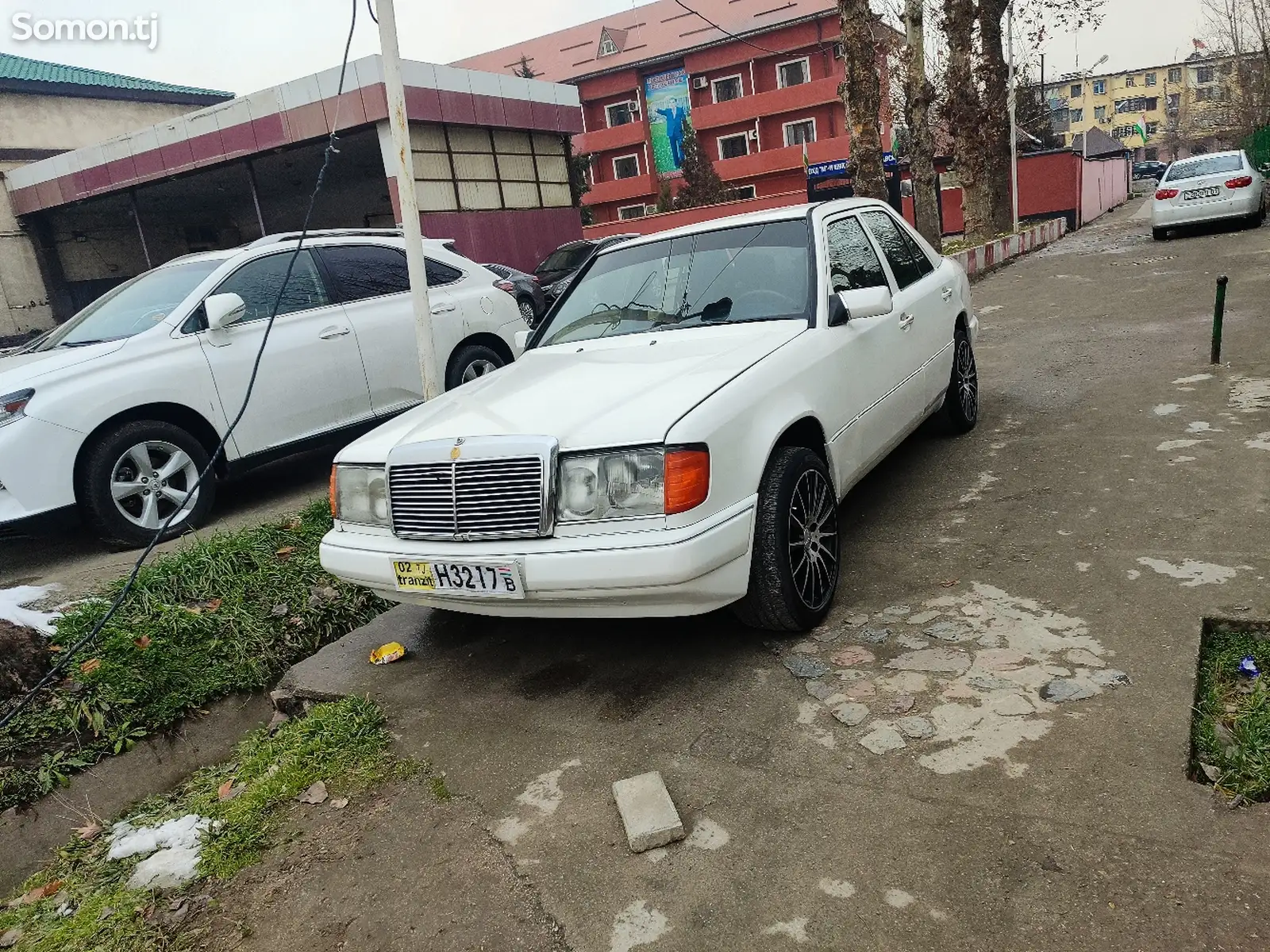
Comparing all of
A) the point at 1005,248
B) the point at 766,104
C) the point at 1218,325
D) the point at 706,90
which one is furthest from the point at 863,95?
the point at 706,90

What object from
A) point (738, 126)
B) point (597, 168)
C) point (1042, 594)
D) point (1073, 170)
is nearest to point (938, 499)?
point (1042, 594)

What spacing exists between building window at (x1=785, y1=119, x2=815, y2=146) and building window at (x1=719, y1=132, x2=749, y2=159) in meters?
2.16

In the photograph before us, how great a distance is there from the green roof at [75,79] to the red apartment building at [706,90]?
2024 centimetres

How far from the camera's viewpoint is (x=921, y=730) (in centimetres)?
267

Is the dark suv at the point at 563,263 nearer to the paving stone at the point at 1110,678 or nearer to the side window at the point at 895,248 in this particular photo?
the side window at the point at 895,248

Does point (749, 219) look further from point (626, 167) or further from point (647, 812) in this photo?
point (626, 167)

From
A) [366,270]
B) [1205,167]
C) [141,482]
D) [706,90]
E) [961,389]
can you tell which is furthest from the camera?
[706,90]

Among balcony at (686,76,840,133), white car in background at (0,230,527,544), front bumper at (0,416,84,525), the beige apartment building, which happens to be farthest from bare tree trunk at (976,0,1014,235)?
the beige apartment building

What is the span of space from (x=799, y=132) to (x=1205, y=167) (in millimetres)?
27119

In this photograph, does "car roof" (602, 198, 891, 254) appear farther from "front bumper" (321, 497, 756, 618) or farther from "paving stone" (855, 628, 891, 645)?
"paving stone" (855, 628, 891, 645)

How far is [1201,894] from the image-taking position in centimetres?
194

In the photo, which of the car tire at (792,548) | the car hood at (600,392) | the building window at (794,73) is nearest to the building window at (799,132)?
the building window at (794,73)

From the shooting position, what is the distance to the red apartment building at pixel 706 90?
40.0m

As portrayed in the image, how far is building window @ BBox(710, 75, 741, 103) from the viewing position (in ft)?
139
